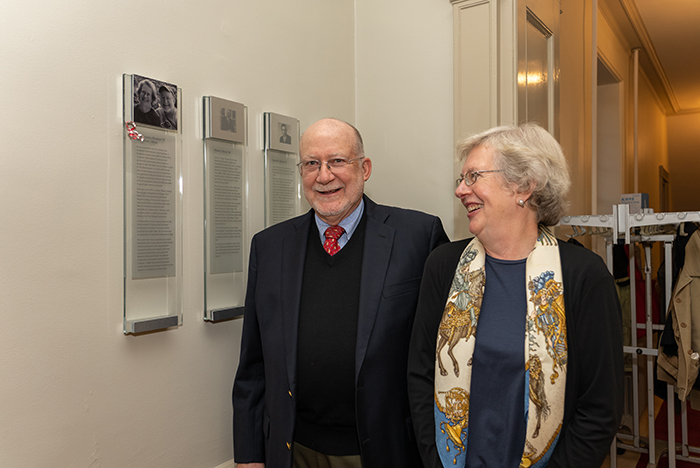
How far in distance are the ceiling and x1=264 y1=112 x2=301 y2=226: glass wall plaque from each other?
3.90 metres

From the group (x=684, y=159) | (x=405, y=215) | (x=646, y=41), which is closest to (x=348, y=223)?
(x=405, y=215)

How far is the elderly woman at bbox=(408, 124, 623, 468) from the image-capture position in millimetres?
1235

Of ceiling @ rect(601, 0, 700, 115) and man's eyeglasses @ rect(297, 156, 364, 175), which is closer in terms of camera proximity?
man's eyeglasses @ rect(297, 156, 364, 175)

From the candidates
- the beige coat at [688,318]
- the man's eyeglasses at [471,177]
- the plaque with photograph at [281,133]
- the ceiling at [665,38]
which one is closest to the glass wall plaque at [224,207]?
the plaque with photograph at [281,133]

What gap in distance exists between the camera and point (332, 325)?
161 cm

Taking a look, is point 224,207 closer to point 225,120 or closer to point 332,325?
point 225,120

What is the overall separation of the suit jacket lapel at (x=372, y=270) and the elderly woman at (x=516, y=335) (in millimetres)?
163

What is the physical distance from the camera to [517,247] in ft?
4.50

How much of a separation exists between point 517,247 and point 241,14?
4.65 feet

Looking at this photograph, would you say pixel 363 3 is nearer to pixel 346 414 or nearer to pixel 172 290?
pixel 172 290

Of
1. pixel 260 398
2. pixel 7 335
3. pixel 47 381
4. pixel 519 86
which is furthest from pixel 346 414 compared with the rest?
pixel 519 86

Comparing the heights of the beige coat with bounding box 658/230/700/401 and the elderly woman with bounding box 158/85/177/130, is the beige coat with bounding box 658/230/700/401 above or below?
below

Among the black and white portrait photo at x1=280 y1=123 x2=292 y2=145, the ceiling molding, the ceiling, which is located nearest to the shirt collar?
the black and white portrait photo at x1=280 y1=123 x2=292 y2=145

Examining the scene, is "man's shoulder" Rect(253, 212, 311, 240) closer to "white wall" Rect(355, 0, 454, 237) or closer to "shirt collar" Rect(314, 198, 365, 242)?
"shirt collar" Rect(314, 198, 365, 242)
